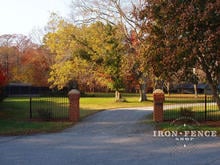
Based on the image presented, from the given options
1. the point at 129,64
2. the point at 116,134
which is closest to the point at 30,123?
the point at 116,134

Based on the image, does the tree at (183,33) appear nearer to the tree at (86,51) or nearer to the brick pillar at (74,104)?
the brick pillar at (74,104)

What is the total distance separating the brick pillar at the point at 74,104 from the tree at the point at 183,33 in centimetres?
492

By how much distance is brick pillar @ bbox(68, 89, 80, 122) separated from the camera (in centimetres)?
2042

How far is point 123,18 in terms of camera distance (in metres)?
38.2

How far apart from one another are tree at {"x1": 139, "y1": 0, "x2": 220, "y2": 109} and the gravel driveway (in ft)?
11.4

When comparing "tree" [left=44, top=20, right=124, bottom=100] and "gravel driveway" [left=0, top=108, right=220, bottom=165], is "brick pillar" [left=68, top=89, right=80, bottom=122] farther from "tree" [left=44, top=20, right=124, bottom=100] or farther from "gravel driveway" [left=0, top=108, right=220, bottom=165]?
"tree" [left=44, top=20, right=124, bottom=100]

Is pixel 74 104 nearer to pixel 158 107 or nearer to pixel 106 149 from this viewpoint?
pixel 158 107

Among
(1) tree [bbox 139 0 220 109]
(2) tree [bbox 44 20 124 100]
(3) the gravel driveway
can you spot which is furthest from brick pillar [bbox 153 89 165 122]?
(2) tree [bbox 44 20 124 100]

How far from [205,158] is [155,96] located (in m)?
9.79

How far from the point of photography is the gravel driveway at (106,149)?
34.2 feet

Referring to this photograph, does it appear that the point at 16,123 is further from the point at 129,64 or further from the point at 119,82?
the point at 119,82

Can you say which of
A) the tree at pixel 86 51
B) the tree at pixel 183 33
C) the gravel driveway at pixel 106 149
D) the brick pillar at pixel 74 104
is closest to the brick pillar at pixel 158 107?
the gravel driveway at pixel 106 149

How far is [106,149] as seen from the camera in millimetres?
12344

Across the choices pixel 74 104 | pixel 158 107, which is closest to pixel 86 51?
pixel 74 104
